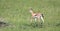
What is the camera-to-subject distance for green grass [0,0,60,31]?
16.9m

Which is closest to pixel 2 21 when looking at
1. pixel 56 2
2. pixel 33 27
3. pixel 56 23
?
pixel 33 27

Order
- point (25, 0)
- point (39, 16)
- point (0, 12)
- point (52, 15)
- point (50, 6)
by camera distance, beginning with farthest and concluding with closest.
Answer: point (25, 0) → point (50, 6) → point (0, 12) → point (52, 15) → point (39, 16)

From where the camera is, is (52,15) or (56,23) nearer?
(56,23)

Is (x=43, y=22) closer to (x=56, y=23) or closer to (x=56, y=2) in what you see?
(x=56, y=23)

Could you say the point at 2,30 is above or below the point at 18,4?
below

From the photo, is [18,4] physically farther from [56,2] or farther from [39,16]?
[39,16]

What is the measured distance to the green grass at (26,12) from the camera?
16906 millimetres

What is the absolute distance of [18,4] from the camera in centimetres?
2588

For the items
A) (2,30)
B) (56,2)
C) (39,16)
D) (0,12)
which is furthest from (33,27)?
(56,2)

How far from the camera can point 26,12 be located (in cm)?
2275

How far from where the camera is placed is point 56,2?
26.5 m

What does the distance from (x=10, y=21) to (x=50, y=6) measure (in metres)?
7.44

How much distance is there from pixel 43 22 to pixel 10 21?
234 cm

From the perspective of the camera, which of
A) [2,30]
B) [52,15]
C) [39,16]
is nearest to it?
[2,30]
